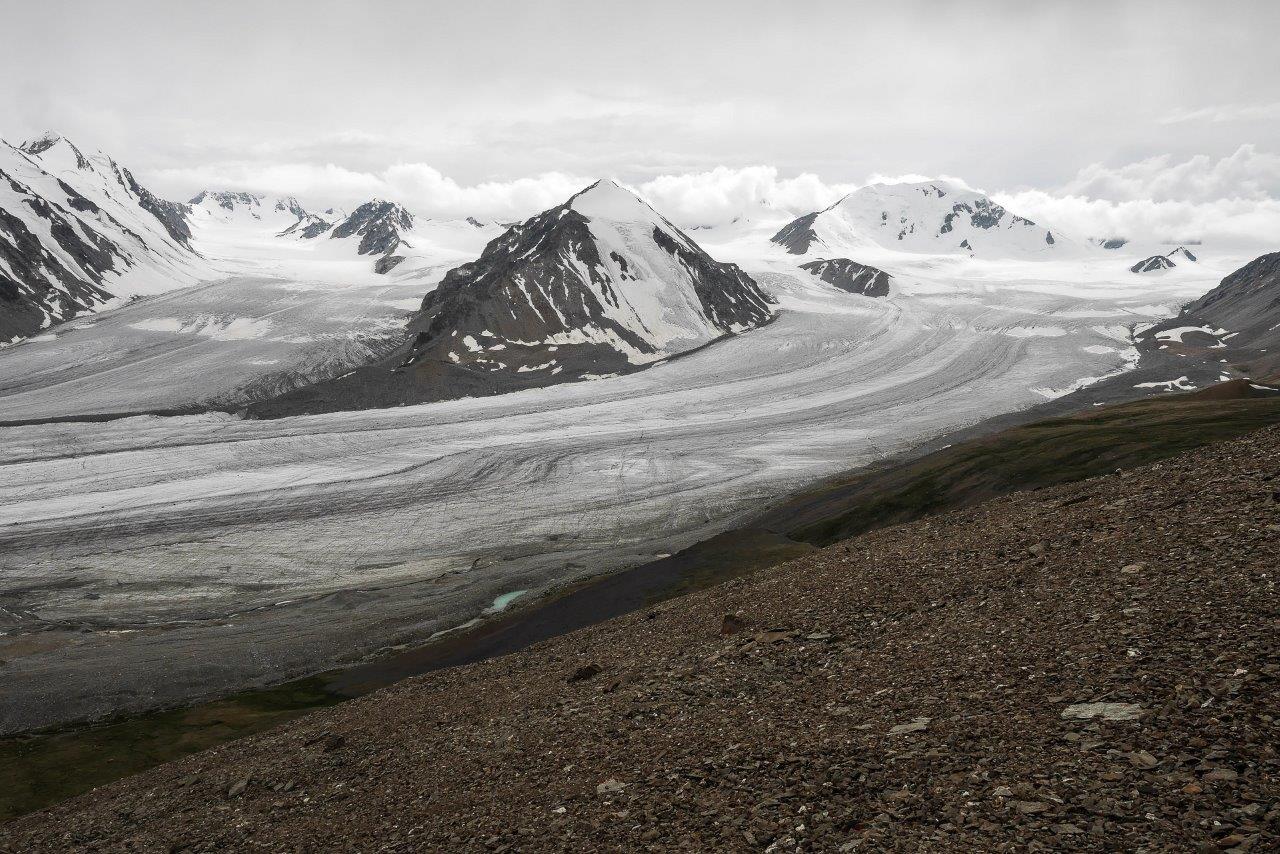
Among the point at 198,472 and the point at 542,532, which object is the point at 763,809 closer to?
the point at 542,532

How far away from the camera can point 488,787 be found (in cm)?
1273

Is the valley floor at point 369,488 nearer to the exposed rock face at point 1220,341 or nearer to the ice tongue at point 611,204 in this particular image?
the exposed rock face at point 1220,341

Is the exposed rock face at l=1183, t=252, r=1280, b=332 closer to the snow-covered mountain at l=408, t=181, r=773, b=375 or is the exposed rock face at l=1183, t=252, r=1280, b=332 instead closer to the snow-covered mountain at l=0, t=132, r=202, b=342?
A: the snow-covered mountain at l=408, t=181, r=773, b=375

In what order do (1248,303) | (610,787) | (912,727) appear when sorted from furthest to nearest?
(1248,303)
(610,787)
(912,727)

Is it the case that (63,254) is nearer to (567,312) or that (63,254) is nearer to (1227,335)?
(567,312)

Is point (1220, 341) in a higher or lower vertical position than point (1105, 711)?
higher

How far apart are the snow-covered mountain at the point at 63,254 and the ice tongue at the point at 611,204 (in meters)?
91.4

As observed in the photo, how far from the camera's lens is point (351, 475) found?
6050 centimetres

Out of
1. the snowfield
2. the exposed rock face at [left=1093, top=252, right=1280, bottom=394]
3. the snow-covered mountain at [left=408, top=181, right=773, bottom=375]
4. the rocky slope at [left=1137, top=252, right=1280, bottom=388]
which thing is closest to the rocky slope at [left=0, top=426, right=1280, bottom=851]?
the snowfield

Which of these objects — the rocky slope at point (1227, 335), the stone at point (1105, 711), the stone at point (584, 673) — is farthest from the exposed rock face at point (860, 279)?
the stone at point (1105, 711)

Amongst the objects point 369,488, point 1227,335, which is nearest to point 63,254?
point 369,488

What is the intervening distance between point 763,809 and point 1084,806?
3.59m

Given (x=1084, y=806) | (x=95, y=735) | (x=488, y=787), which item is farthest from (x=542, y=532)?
(x=1084, y=806)

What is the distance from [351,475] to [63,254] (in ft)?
422
